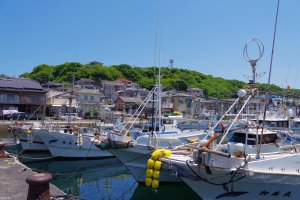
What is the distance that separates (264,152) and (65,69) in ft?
320

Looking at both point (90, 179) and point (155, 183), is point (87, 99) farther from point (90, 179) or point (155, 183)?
point (155, 183)

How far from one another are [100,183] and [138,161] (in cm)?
335

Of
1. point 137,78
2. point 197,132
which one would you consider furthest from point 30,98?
point 137,78

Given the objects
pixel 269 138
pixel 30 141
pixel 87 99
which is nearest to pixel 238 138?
pixel 269 138

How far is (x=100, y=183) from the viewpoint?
784 inches

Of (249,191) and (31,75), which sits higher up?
(31,75)

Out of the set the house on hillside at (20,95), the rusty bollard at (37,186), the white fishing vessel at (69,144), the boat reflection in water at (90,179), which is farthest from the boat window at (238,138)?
the house on hillside at (20,95)

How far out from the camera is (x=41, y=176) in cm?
872

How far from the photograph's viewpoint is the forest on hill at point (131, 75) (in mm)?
103863

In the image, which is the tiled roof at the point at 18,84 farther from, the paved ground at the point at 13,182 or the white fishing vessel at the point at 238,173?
the white fishing vessel at the point at 238,173

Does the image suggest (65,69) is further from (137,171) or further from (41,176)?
(41,176)

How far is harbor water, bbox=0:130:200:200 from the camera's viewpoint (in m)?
16.8

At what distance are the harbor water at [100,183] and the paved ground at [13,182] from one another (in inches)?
60.3

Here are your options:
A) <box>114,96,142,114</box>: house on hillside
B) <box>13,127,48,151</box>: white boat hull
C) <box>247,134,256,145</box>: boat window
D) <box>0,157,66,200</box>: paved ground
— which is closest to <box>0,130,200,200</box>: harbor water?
<box>13,127,48,151</box>: white boat hull
